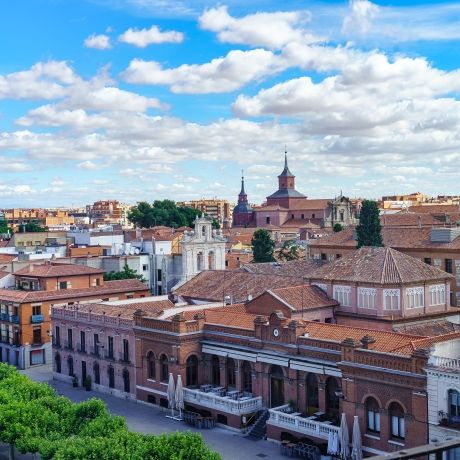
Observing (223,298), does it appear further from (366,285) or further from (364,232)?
(364,232)

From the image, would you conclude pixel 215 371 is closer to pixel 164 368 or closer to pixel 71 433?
pixel 164 368

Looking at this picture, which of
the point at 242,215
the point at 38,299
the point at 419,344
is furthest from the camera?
the point at 242,215

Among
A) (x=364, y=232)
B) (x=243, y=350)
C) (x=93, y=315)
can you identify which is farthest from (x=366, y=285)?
(x=364, y=232)

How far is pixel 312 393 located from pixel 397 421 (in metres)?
6.15

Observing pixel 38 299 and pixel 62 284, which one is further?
pixel 62 284

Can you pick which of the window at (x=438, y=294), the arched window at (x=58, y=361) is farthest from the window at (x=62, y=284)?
the window at (x=438, y=294)

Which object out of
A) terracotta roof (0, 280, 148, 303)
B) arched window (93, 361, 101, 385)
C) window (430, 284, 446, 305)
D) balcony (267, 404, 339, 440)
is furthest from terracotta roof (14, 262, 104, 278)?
window (430, 284, 446, 305)

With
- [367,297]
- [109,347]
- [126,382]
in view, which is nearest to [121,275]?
[109,347]

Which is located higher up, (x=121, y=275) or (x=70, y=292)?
(x=121, y=275)

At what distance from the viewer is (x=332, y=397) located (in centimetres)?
3741

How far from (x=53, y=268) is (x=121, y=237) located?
115 feet

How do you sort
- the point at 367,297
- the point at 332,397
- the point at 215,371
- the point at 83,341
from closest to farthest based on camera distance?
1. the point at 332,397
2. the point at 215,371
3. the point at 367,297
4. the point at 83,341

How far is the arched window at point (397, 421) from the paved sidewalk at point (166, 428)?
6216mm

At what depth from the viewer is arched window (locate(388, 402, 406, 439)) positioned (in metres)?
33.1
